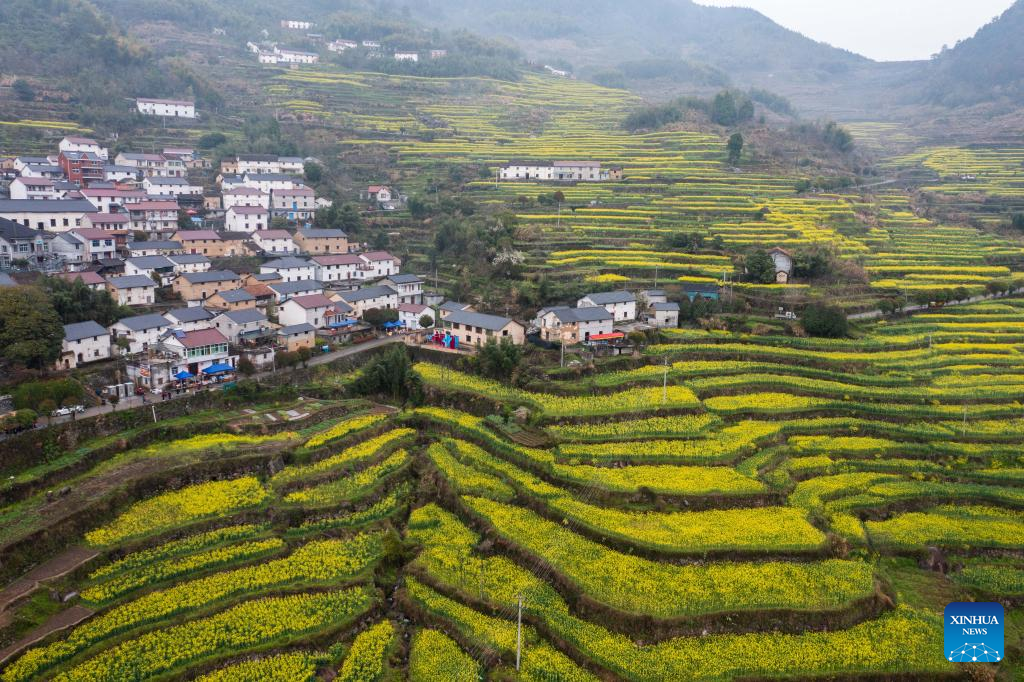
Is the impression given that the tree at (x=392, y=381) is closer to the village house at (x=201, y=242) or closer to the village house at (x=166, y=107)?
the village house at (x=201, y=242)

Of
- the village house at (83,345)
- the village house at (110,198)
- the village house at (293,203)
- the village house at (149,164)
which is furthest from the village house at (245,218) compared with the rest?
the village house at (83,345)

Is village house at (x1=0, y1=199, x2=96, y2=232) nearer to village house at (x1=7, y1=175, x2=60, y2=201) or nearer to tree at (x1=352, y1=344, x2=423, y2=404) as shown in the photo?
village house at (x1=7, y1=175, x2=60, y2=201)

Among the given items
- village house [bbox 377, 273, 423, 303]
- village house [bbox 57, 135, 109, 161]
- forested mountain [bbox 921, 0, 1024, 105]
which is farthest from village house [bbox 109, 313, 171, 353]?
forested mountain [bbox 921, 0, 1024, 105]

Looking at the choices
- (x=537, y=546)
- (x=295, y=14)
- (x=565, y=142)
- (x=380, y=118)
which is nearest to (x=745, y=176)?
(x=565, y=142)

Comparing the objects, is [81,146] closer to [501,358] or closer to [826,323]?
[501,358]

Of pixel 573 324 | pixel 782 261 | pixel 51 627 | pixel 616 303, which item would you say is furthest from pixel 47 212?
pixel 782 261

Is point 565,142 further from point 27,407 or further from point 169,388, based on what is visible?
point 27,407
